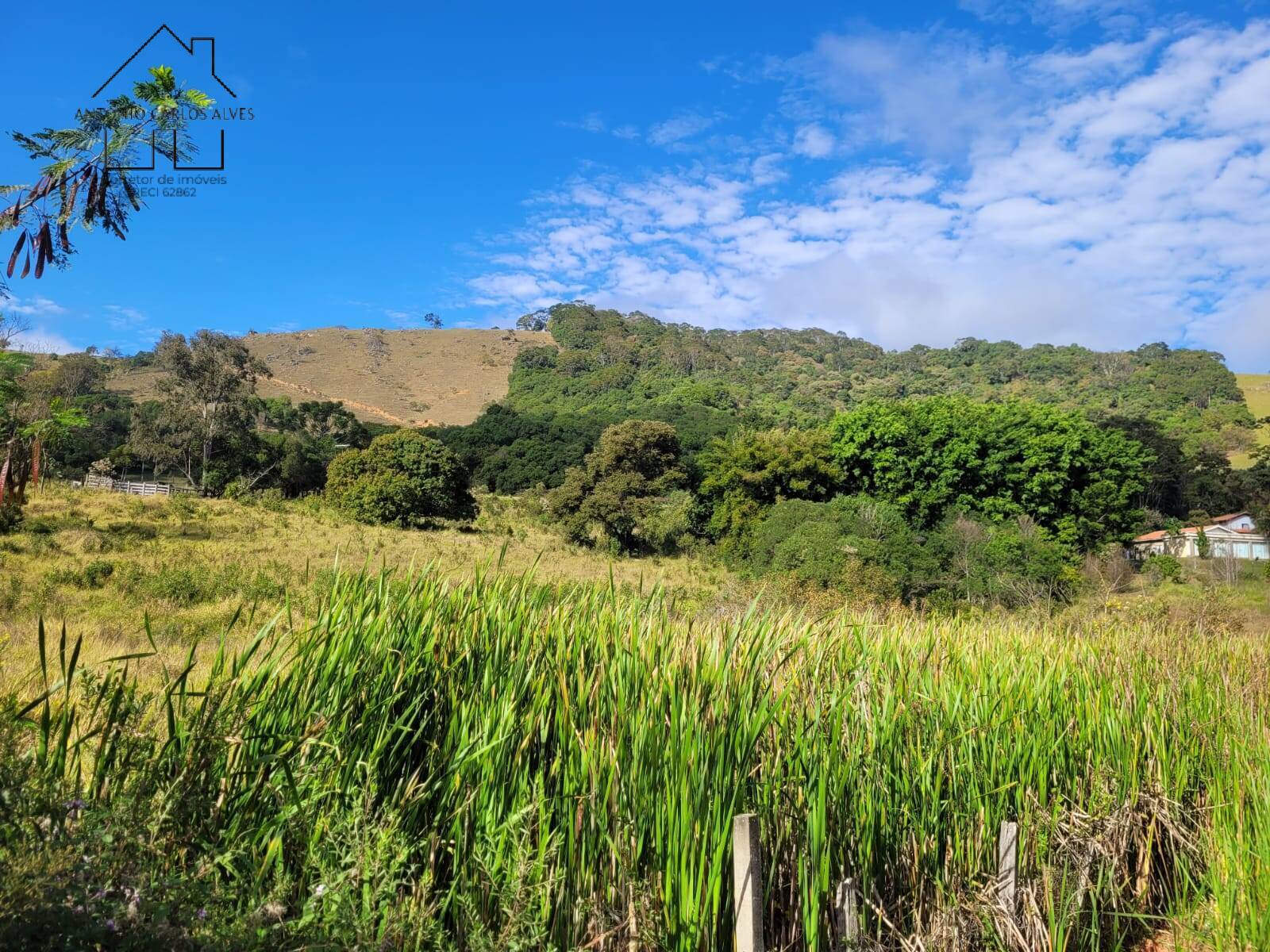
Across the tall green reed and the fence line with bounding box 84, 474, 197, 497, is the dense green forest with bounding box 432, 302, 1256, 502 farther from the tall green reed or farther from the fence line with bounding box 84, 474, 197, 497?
the tall green reed

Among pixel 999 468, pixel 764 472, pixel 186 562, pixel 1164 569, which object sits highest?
pixel 999 468

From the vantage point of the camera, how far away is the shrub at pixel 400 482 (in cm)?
3098

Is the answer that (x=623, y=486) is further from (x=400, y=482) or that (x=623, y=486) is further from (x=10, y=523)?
(x=10, y=523)

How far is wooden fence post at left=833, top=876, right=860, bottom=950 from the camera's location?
2.85 m

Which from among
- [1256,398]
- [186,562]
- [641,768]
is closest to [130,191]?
[641,768]

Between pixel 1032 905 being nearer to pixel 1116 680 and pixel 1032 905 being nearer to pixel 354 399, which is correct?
pixel 1116 680

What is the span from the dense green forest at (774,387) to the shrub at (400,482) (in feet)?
44.6

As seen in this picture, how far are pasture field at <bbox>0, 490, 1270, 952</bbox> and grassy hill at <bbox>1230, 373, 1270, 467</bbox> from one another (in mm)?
62863

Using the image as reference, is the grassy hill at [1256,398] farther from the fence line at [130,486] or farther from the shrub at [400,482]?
the fence line at [130,486]

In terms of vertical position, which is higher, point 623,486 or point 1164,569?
point 623,486

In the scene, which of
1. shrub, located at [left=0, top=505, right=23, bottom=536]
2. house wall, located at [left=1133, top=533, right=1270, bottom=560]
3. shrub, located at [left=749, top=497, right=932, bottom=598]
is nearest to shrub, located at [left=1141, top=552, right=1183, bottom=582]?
house wall, located at [left=1133, top=533, right=1270, bottom=560]

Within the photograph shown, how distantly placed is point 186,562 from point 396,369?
256 feet

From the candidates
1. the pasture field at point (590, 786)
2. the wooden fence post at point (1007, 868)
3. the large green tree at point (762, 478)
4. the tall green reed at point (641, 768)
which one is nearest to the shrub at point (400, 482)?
the large green tree at point (762, 478)

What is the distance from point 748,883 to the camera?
8.01 feet
